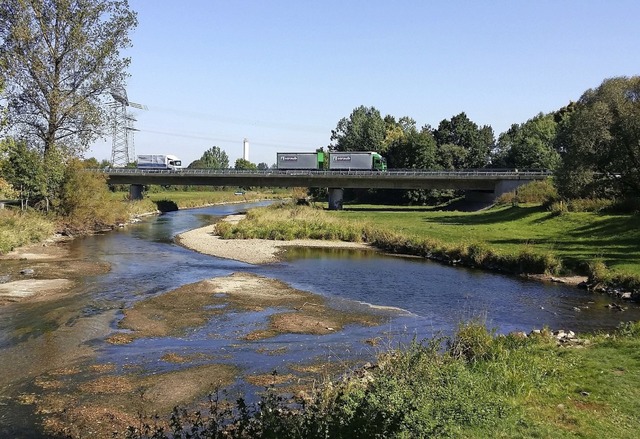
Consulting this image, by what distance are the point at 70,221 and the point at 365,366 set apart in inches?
1980

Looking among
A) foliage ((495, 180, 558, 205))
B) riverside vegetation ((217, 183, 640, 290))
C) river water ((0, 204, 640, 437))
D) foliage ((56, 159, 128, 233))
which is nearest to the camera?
river water ((0, 204, 640, 437))

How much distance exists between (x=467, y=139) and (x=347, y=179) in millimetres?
54688

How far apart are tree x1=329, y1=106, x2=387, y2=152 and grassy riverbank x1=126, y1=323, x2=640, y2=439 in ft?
397

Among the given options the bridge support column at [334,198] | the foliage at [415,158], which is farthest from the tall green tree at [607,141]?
the foliage at [415,158]

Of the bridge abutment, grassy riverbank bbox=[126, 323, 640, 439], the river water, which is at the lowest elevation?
the river water

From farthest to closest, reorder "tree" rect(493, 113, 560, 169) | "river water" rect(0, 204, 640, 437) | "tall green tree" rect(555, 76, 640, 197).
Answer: "tree" rect(493, 113, 560, 169)
"tall green tree" rect(555, 76, 640, 197)
"river water" rect(0, 204, 640, 437)

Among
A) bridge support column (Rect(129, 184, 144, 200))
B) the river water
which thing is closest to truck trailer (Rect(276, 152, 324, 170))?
bridge support column (Rect(129, 184, 144, 200))

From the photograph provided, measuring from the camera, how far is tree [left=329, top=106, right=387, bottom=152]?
5561 inches

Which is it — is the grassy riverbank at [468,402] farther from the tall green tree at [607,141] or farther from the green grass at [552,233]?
the tall green tree at [607,141]

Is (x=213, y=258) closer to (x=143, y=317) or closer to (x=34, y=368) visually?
(x=143, y=317)

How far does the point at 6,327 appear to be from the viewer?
20.3 metres

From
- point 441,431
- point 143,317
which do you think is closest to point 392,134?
point 143,317

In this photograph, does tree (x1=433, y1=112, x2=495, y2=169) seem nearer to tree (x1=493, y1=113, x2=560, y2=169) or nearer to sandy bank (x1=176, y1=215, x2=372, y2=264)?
tree (x1=493, y1=113, x2=560, y2=169)

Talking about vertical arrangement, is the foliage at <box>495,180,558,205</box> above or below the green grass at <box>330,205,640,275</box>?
above
